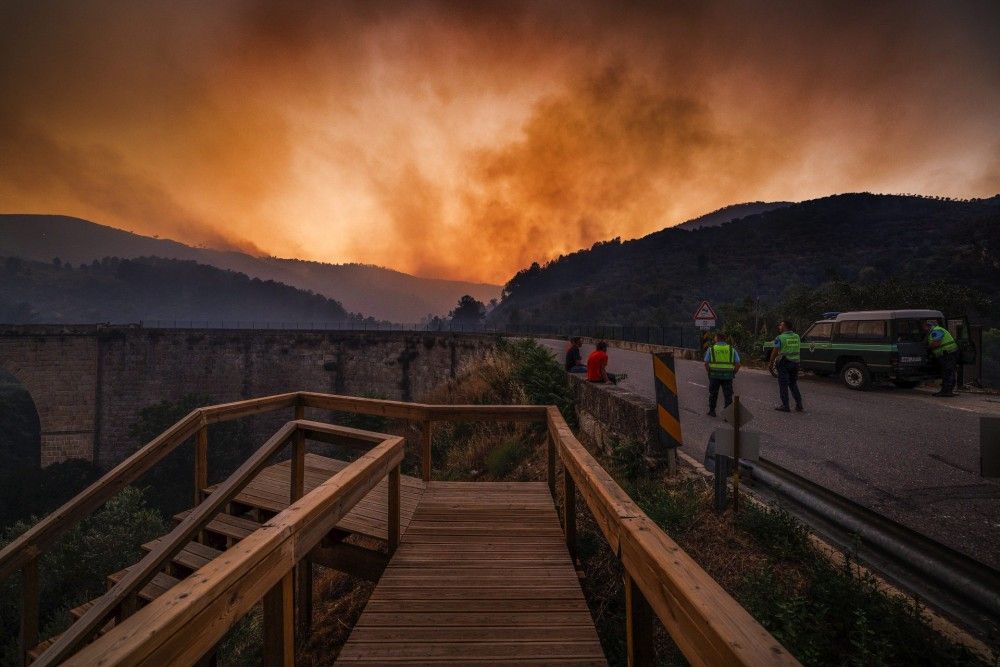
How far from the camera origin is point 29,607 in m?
3.73

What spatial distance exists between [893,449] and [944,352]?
18.8 ft

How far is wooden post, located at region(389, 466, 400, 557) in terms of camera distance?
324 centimetres

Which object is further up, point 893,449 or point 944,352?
point 944,352

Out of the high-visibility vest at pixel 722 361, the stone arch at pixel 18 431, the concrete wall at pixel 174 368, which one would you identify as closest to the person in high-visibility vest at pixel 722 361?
the high-visibility vest at pixel 722 361

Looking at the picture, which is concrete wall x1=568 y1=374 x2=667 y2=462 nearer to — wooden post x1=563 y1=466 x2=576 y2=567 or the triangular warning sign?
wooden post x1=563 y1=466 x2=576 y2=567

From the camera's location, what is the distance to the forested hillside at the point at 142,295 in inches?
5325

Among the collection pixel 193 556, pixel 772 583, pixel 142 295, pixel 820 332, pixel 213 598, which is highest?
pixel 142 295

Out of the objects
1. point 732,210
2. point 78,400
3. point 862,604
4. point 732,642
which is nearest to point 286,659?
point 732,642

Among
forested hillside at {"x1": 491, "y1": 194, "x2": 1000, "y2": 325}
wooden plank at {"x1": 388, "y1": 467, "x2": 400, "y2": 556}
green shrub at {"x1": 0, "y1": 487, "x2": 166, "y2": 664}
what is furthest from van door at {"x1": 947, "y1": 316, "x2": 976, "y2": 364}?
forested hillside at {"x1": 491, "y1": 194, "x2": 1000, "y2": 325}

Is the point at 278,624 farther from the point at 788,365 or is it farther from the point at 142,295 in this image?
the point at 142,295

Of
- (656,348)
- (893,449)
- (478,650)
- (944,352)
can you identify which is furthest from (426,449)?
(656,348)

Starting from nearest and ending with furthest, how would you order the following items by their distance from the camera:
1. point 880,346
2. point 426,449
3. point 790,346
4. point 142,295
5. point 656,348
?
point 426,449 → point 790,346 → point 880,346 → point 656,348 → point 142,295

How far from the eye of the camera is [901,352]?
32.1 feet

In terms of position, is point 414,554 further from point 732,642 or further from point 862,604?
point 862,604
